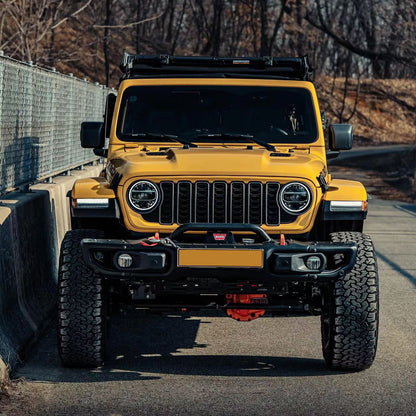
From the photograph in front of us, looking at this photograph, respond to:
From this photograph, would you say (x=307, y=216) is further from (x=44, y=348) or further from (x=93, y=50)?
(x=93, y=50)

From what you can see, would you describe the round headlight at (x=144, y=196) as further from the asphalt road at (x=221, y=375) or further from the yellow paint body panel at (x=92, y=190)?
the asphalt road at (x=221, y=375)

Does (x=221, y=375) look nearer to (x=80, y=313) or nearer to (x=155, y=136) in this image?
(x=80, y=313)

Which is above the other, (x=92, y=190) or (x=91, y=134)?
(x=91, y=134)

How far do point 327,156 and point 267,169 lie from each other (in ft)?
5.65

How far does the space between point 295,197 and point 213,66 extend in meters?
2.42

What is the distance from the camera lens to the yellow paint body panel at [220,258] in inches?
263

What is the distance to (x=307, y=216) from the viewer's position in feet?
24.2

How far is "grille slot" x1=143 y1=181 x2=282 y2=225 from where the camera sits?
7305mm

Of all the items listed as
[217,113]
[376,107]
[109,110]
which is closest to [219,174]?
[217,113]

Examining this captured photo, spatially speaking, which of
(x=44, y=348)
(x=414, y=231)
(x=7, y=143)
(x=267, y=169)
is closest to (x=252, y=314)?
(x=267, y=169)

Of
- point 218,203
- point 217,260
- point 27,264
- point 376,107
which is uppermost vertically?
point 218,203

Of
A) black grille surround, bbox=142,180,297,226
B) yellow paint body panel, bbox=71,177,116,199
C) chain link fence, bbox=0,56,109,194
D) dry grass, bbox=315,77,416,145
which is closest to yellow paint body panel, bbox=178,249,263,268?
black grille surround, bbox=142,180,297,226

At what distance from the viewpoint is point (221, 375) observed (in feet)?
23.2

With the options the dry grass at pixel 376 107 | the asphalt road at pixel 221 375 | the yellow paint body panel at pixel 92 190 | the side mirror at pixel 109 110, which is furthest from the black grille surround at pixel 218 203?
the dry grass at pixel 376 107
